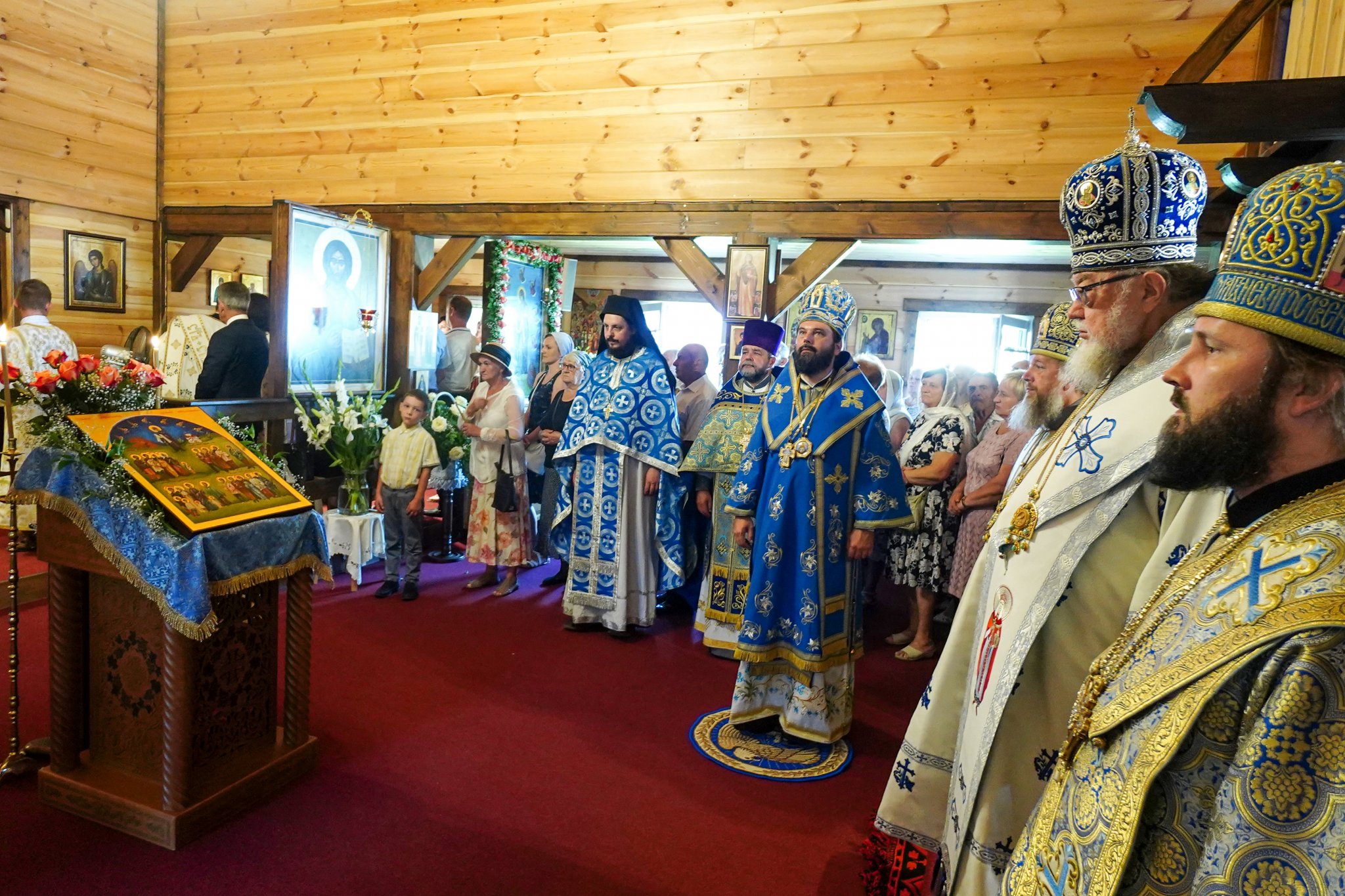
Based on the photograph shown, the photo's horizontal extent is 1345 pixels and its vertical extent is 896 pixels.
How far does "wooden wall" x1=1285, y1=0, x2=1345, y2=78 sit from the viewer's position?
10.4 ft

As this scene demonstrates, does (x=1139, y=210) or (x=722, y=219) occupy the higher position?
(x=722, y=219)

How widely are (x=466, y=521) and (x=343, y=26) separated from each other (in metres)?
4.71

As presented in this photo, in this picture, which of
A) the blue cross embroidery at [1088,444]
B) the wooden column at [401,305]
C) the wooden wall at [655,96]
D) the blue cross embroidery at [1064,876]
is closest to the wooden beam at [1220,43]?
the wooden wall at [655,96]

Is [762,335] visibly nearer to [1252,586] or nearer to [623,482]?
[623,482]

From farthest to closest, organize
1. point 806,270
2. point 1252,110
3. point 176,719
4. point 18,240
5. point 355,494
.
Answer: point 18,240 → point 806,270 → point 355,494 → point 176,719 → point 1252,110

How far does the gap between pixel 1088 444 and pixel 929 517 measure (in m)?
3.28

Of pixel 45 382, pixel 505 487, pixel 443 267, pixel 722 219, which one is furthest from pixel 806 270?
pixel 45 382

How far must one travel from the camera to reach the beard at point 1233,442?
40.5 inches

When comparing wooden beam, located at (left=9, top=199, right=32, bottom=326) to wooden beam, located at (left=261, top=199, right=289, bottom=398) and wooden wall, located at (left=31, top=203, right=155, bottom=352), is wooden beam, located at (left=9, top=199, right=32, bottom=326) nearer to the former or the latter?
wooden wall, located at (left=31, top=203, right=155, bottom=352)

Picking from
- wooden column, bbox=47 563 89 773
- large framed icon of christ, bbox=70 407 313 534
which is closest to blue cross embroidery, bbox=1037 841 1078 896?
large framed icon of christ, bbox=70 407 313 534

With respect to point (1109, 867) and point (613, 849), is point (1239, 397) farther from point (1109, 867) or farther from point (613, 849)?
point (613, 849)

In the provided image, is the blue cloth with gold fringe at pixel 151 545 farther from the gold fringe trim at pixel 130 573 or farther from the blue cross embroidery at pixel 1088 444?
the blue cross embroidery at pixel 1088 444

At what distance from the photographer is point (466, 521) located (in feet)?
23.2

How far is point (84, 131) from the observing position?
7859mm
